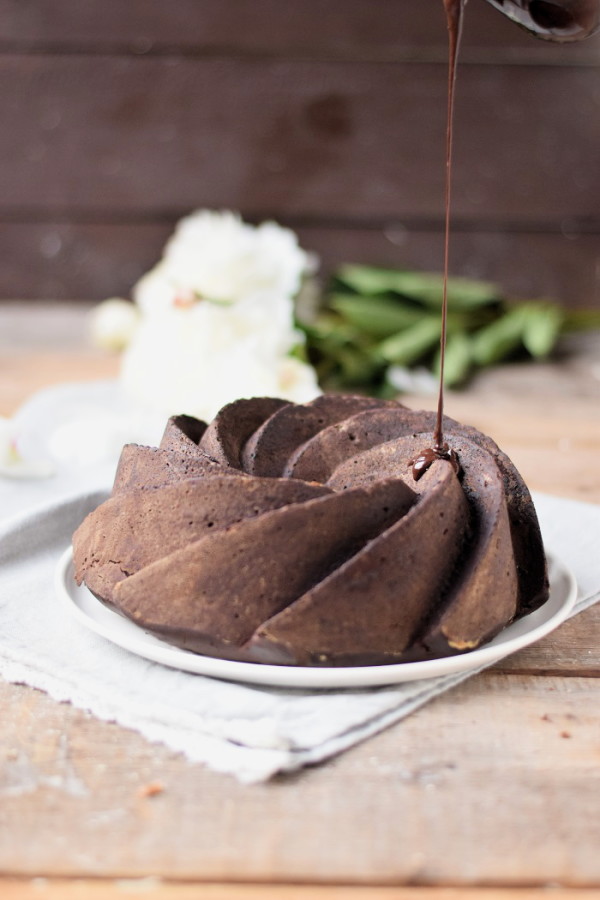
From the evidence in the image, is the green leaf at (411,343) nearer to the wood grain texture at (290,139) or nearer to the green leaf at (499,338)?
the green leaf at (499,338)

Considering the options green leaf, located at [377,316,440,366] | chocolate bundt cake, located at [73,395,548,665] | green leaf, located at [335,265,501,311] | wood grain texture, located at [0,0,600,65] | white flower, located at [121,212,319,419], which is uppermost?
wood grain texture, located at [0,0,600,65]

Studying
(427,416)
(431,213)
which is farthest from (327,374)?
(427,416)

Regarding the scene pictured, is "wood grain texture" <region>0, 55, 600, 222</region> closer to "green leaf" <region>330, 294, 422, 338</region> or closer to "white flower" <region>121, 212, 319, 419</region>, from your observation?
"green leaf" <region>330, 294, 422, 338</region>

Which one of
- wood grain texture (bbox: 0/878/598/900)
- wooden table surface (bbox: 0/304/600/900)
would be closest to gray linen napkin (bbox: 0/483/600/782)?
wooden table surface (bbox: 0/304/600/900)

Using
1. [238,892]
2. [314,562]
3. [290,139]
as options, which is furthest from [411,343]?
[238,892]

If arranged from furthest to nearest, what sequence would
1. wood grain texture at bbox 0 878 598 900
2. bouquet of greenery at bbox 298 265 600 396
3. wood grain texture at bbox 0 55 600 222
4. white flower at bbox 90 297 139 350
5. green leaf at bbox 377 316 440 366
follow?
wood grain texture at bbox 0 55 600 222
white flower at bbox 90 297 139 350
green leaf at bbox 377 316 440 366
bouquet of greenery at bbox 298 265 600 396
wood grain texture at bbox 0 878 598 900

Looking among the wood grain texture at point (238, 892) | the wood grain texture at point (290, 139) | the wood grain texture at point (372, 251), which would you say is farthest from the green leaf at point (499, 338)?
the wood grain texture at point (238, 892)

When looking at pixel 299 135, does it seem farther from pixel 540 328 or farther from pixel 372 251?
pixel 540 328
